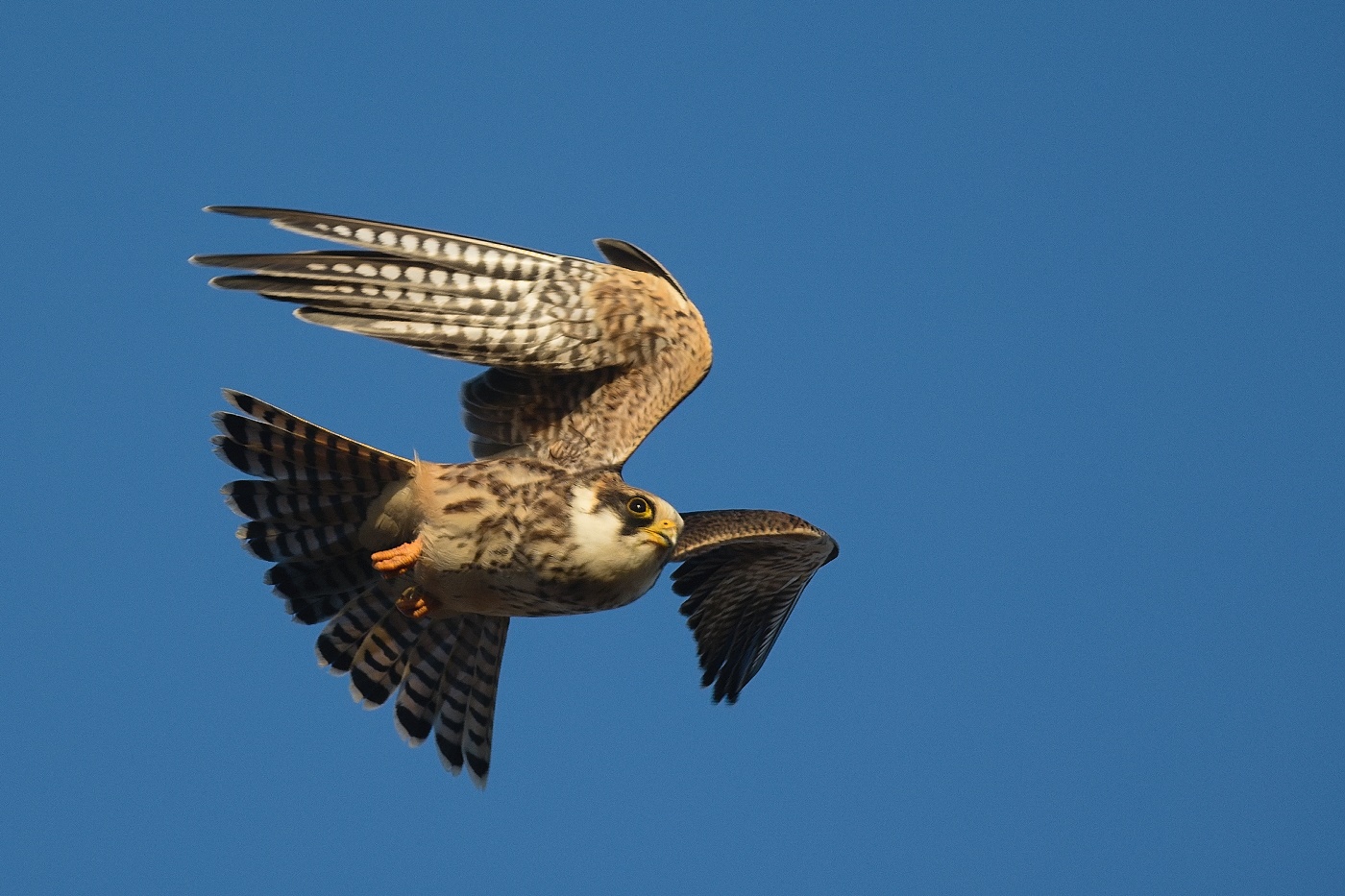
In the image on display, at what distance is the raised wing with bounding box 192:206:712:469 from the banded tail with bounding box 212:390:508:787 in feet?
2.47

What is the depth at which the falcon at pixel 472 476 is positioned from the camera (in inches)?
361

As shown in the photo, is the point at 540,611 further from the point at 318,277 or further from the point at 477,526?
the point at 318,277

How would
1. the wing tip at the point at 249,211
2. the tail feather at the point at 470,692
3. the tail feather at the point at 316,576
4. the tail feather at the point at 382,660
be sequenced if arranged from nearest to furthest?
the wing tip at the point at 249,211 → the tail feather at the point at 316,576 → the tail feather at the point at 382,660 → the tail feather at the point at 470,692

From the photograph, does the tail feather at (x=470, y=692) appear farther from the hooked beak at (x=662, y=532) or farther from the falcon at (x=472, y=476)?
the hooked beak at (x=662, y=532)

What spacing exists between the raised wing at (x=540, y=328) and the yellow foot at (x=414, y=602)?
0.89 metres

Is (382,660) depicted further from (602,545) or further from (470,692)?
(602,545)

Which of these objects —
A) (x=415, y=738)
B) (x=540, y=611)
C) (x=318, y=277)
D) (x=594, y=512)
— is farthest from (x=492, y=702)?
(x=318, y=277)

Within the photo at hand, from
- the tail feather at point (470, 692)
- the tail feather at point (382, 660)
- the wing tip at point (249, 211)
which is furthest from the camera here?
the tail feather at point (470, 692)

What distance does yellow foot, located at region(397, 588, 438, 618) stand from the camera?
985 centimetres

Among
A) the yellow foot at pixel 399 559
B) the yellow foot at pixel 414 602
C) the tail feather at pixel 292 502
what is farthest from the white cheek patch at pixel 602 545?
the tail feather at pixel 292 502

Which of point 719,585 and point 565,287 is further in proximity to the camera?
point 719,585

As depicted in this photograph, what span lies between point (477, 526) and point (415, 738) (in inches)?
86.3

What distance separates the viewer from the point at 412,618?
10602mm

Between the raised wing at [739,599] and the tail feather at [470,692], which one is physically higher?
the raised wing at [739,599]
